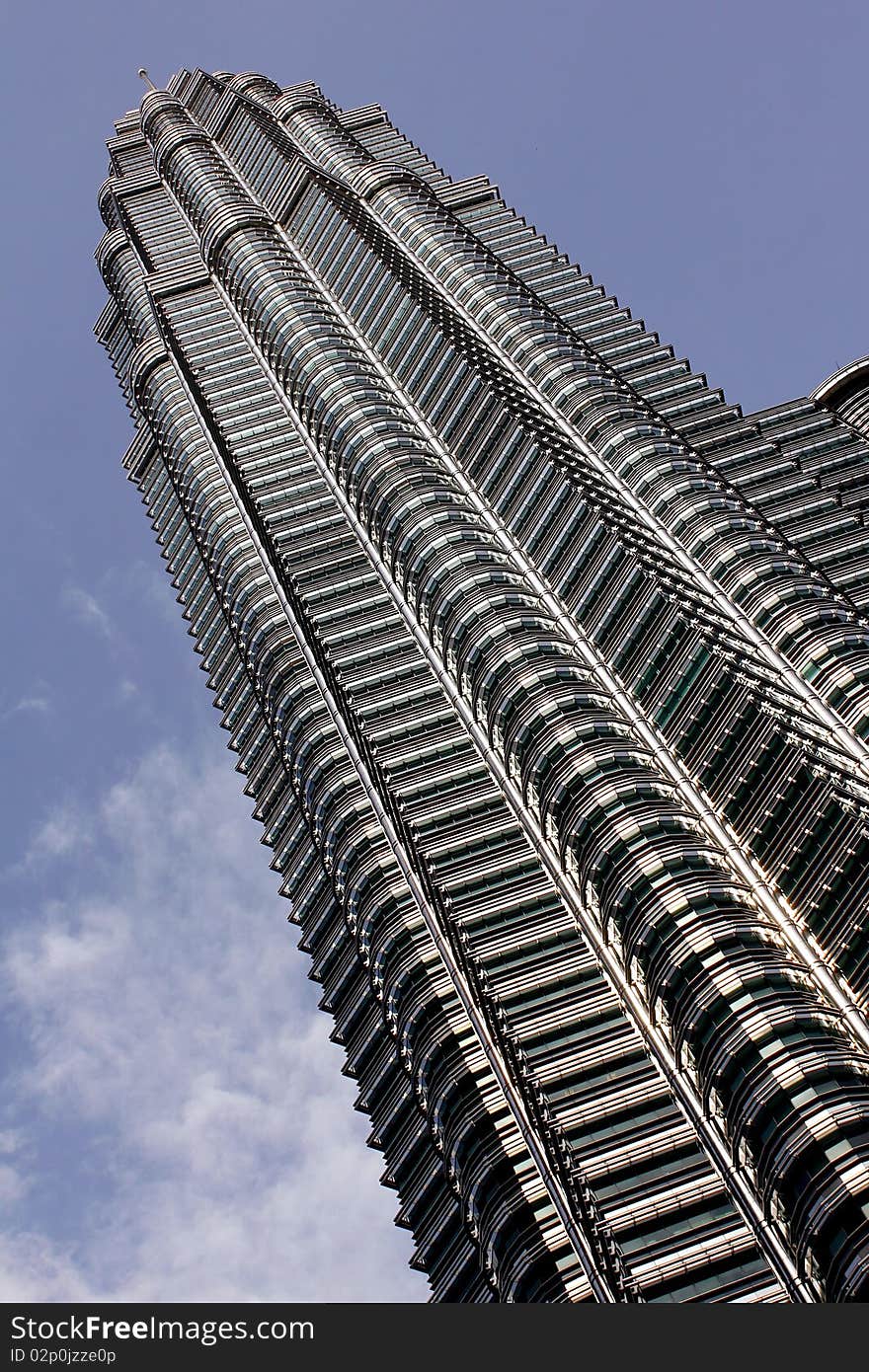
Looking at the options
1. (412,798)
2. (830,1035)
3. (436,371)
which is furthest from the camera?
(436,371)

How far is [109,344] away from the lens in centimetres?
17438

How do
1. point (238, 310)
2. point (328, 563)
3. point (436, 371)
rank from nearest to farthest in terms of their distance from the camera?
point (328, 563), point (436, 371), point (238, 310)

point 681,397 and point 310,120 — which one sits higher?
point 310,120

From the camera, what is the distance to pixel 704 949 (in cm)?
6725

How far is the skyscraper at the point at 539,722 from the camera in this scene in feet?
214

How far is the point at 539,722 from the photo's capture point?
83750 mm

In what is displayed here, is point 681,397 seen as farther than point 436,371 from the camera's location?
No

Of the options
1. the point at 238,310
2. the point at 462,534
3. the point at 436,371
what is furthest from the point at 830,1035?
the point at 238,310

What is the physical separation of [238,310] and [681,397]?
48.9 m

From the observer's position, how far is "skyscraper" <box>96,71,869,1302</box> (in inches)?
2566
